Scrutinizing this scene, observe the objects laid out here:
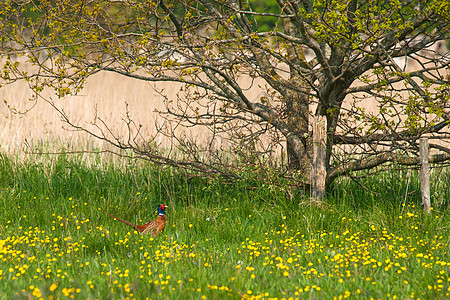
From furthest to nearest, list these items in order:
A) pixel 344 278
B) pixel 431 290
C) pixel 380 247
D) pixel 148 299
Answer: pixel 380 247
pixel 344 278
pixel 431 290
pixel 148 299

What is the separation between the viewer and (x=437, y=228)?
4875 millimetres

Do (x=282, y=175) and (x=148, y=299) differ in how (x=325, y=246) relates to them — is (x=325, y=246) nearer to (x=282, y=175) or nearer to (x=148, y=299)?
(x=282, y=175)

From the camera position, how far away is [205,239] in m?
5.01

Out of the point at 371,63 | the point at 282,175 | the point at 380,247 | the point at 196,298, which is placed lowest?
the point at 196,298

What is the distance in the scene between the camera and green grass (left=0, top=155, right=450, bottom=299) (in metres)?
3.44

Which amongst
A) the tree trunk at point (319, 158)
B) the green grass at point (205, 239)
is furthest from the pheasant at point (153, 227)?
the tree trunk at point (319, 158)

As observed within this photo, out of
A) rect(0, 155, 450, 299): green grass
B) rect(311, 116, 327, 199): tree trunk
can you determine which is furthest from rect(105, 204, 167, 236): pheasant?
rect(311, 116, 327, 199): tree trunk

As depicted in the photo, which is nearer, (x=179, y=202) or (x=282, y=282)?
(x=282, y=282)

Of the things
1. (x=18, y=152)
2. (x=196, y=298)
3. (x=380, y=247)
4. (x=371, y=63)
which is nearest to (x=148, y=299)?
(x=196, y=298)

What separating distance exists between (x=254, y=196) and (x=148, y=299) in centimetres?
348

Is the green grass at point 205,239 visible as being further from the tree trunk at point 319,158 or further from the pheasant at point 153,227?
the tree trunk at point 319,158

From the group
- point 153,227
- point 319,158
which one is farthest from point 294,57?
point 153,227

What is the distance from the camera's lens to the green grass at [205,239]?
344 cm

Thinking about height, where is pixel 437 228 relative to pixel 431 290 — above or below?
above
